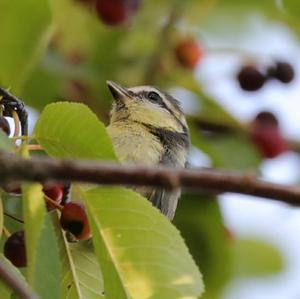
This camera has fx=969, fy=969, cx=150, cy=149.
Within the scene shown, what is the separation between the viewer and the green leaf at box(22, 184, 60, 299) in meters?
2.03

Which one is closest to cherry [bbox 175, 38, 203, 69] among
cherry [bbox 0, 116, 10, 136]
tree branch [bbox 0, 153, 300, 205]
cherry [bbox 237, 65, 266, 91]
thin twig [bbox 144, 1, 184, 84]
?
thin twig [bbox 144, 1, 184, 84]

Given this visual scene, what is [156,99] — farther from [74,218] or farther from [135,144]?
[74,218]

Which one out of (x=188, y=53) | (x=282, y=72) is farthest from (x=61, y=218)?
(x=282, y=72)

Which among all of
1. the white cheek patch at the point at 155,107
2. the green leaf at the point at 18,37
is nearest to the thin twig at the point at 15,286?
the green leaf at the point at 18,37

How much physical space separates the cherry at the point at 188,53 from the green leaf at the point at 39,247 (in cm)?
287

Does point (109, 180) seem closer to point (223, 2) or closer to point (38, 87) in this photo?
point (38, 87)

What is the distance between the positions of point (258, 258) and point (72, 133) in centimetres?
396

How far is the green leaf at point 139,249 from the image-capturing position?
2311mm

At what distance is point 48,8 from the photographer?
127 inches

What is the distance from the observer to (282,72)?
5.12 meters

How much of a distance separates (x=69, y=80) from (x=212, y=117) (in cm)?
83

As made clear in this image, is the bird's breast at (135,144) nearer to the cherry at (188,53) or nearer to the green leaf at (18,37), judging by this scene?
the cherry at (188,53)

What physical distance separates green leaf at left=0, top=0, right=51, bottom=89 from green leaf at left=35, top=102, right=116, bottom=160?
958 millimetres

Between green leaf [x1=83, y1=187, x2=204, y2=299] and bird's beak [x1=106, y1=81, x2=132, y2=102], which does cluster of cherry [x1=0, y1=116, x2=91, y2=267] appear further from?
bird's beak [x1=106, y1=81, x2=132, y2=102]
